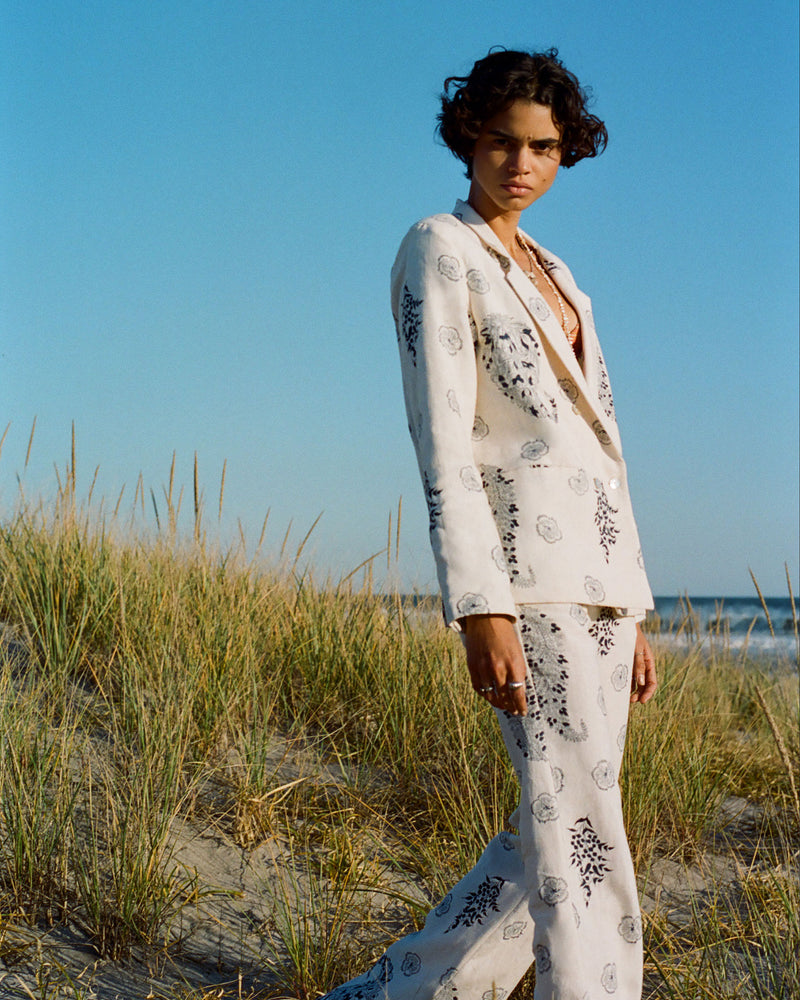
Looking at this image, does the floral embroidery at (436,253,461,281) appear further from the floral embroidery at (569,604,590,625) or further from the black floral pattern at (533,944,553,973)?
the black floral pattern at (533,944,553,973)

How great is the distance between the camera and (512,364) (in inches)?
71.0

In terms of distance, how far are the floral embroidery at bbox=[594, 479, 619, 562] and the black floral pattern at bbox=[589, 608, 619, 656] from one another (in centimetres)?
11

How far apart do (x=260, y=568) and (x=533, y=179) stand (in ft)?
9.95

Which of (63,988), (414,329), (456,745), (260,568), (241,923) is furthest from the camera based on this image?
(260,568)

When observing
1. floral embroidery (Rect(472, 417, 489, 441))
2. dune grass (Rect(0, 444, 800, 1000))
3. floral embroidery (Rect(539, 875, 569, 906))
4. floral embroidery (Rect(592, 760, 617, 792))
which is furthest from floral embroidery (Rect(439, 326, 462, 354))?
dune grass (Rect(0, 444, 800, 1000))

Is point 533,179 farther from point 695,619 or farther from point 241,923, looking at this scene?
point 695,619

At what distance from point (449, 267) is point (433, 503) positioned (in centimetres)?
45

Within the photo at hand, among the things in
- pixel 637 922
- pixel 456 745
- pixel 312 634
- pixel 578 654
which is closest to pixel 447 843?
pixel 456 745

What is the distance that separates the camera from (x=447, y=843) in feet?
10.3

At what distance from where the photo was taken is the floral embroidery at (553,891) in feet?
5.31

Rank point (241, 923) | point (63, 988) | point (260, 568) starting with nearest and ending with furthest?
point (63, 988)
point (241, 923)
point (260, 568)

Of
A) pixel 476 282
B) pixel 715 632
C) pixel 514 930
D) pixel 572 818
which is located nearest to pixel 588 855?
pixel 572 818

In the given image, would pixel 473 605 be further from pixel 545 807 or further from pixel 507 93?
pixel 507 93

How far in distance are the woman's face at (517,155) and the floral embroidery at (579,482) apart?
23.1 inches
